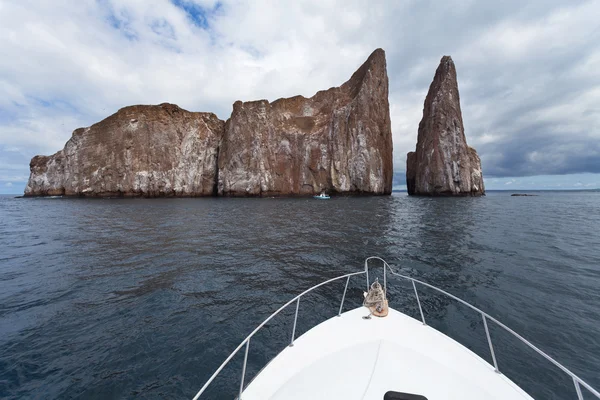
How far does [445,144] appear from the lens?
54812 millimetres

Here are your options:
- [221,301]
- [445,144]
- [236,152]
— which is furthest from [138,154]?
[445,144]

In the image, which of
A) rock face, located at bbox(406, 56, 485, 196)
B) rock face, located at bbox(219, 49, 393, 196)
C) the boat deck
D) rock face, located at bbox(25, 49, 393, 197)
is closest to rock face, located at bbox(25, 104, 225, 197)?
rock face, located at bbox(25, 49, 393, 197)

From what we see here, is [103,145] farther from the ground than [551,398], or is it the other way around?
[103,145]

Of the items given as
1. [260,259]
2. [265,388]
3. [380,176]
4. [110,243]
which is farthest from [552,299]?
[380,176]

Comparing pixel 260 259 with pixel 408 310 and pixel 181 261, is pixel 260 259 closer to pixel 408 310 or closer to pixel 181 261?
pixel 181 261

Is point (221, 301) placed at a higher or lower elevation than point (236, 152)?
lower

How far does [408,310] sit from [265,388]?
4.76m

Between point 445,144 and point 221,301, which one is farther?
point 445,144

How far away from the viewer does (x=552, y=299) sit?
675 centimetres

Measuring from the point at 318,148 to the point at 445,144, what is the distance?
29.6m

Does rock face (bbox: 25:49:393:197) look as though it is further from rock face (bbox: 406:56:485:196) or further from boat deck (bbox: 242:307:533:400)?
boat deck (bbox: 242:307:533:400)

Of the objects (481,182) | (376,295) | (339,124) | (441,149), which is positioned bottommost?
(376,295)

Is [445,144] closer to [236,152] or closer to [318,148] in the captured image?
[318,148]

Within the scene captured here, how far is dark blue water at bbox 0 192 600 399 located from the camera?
162 inches
